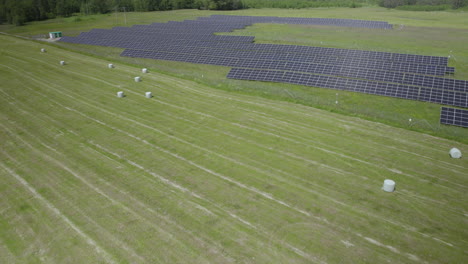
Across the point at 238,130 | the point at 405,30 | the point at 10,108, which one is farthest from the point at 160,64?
the point at 405,30

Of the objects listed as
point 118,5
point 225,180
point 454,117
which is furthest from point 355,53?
point 118,5

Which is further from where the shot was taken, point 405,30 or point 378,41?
point 405,30

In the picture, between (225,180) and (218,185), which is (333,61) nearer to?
(225,180)

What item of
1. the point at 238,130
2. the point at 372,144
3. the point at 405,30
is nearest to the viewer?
the point at 372,144

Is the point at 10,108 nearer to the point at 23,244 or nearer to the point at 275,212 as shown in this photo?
the point at 23,244

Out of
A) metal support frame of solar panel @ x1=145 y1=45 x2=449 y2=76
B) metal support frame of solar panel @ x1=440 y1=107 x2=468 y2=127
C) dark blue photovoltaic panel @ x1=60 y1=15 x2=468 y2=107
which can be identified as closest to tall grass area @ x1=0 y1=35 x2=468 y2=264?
metal support frame of solar panel @ x1=440 y1=107 x2=468 y2=127

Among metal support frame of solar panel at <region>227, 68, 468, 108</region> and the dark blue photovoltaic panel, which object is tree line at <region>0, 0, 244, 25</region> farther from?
metal support frame of solar panel at <region>227, 68, 468, 108</region>
